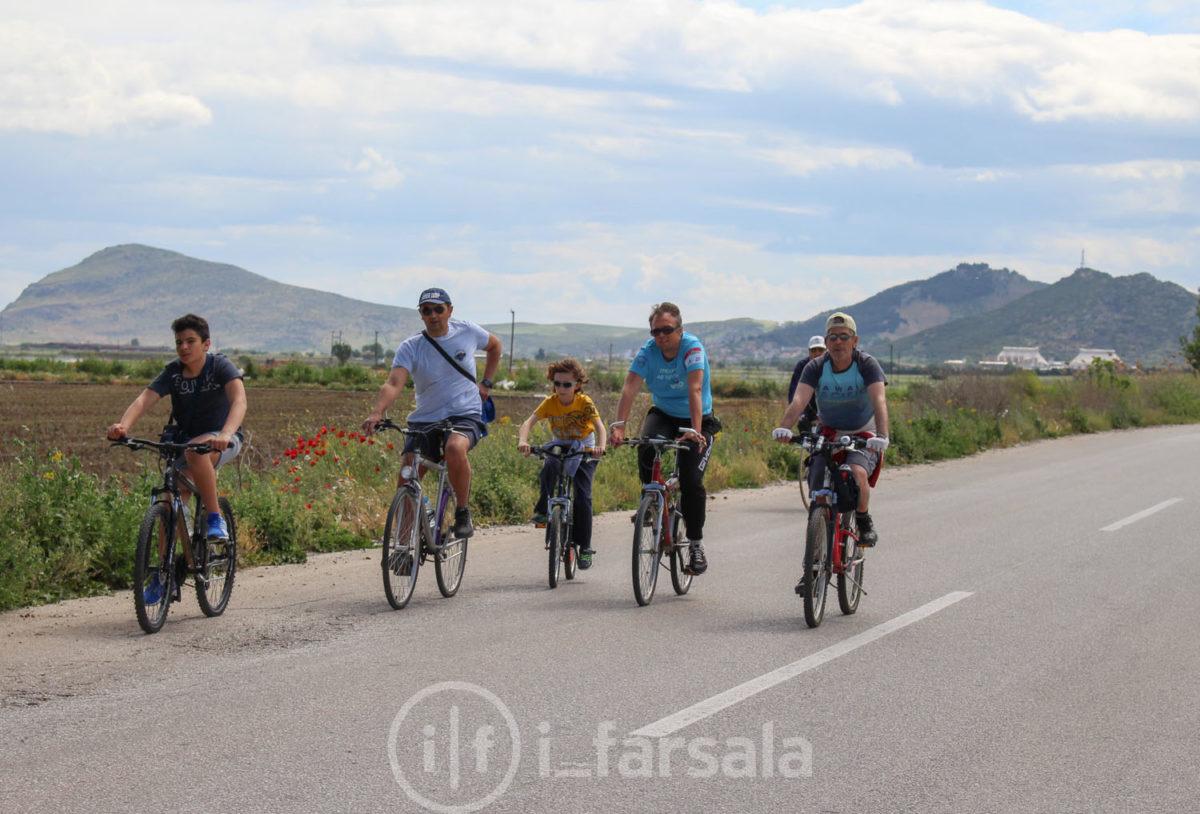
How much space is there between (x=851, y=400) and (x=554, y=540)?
249 centimetres

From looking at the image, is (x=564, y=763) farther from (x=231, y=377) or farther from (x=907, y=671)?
(x=231, y=377)

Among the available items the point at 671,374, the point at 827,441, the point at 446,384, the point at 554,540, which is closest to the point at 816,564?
the point at 827,441

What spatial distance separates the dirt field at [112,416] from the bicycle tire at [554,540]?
4197 mm

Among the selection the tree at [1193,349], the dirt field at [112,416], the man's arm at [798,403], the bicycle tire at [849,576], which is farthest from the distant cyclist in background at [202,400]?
the tree at [1193,349]

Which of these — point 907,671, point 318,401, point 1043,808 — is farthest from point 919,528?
point 318,401

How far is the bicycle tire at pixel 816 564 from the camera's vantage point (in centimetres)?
775

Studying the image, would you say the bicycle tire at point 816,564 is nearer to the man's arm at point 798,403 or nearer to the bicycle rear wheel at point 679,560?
the man's arm at point 798,403

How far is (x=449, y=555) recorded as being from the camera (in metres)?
8.85

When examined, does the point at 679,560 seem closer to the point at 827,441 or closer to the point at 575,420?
the point at 575,420

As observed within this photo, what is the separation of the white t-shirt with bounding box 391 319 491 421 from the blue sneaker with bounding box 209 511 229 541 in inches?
61.5

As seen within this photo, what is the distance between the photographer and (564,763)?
16.8 ft

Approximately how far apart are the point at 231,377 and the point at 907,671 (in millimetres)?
4586

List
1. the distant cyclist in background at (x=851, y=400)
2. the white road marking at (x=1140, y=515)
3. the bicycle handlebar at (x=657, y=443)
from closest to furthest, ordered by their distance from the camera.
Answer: the distant cyclist in background at (x=851, y=400), the bicycle handlebar at (x=657, y=443), the white road marking at (x=1140, y=515)

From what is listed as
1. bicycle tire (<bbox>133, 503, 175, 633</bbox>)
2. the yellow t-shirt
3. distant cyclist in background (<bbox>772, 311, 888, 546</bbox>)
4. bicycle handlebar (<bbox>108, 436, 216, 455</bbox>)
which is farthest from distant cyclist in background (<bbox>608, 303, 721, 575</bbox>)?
bicycle tire (<bbox>133, 503, 175, 633</bbox>)
